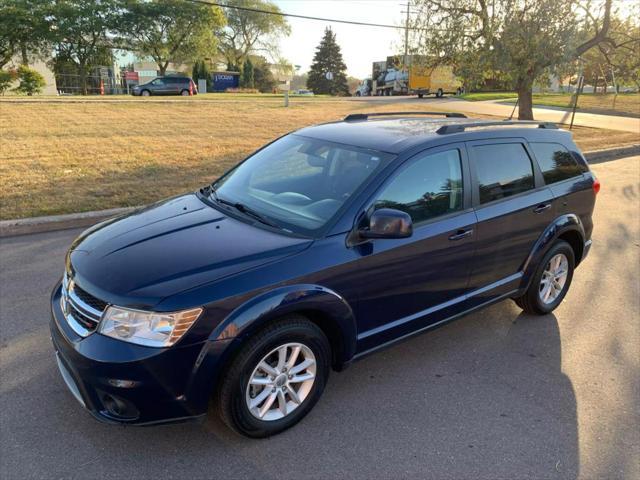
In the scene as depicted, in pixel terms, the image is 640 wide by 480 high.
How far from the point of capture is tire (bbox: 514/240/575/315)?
169 inches

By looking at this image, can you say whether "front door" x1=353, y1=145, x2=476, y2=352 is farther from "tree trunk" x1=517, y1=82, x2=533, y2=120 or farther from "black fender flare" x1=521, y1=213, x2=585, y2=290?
"tree trunk" x1=517, y1=82, x2=533, y2=120

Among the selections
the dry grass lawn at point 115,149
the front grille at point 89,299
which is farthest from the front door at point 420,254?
the dry grass lawn at point 115,149

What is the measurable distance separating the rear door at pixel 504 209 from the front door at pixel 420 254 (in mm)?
134

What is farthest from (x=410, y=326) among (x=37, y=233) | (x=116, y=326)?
(x=37, y=233)

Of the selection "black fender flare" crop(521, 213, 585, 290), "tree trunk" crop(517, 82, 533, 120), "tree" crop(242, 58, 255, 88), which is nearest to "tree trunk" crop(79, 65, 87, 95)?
"tree" crop(242, 58, 255, 88)

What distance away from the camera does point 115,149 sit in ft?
37.2

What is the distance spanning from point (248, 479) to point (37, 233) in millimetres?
4882

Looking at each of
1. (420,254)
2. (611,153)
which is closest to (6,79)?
(611,153)

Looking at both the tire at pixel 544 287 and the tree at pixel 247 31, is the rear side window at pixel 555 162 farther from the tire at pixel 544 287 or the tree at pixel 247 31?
the tree at pixel 247 31

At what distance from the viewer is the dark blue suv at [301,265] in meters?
2.51

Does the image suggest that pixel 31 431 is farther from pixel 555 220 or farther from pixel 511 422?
pixel 555 220

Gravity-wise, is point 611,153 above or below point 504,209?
below

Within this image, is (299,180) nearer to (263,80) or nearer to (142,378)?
(142,378)

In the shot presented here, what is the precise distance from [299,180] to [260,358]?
139cm
